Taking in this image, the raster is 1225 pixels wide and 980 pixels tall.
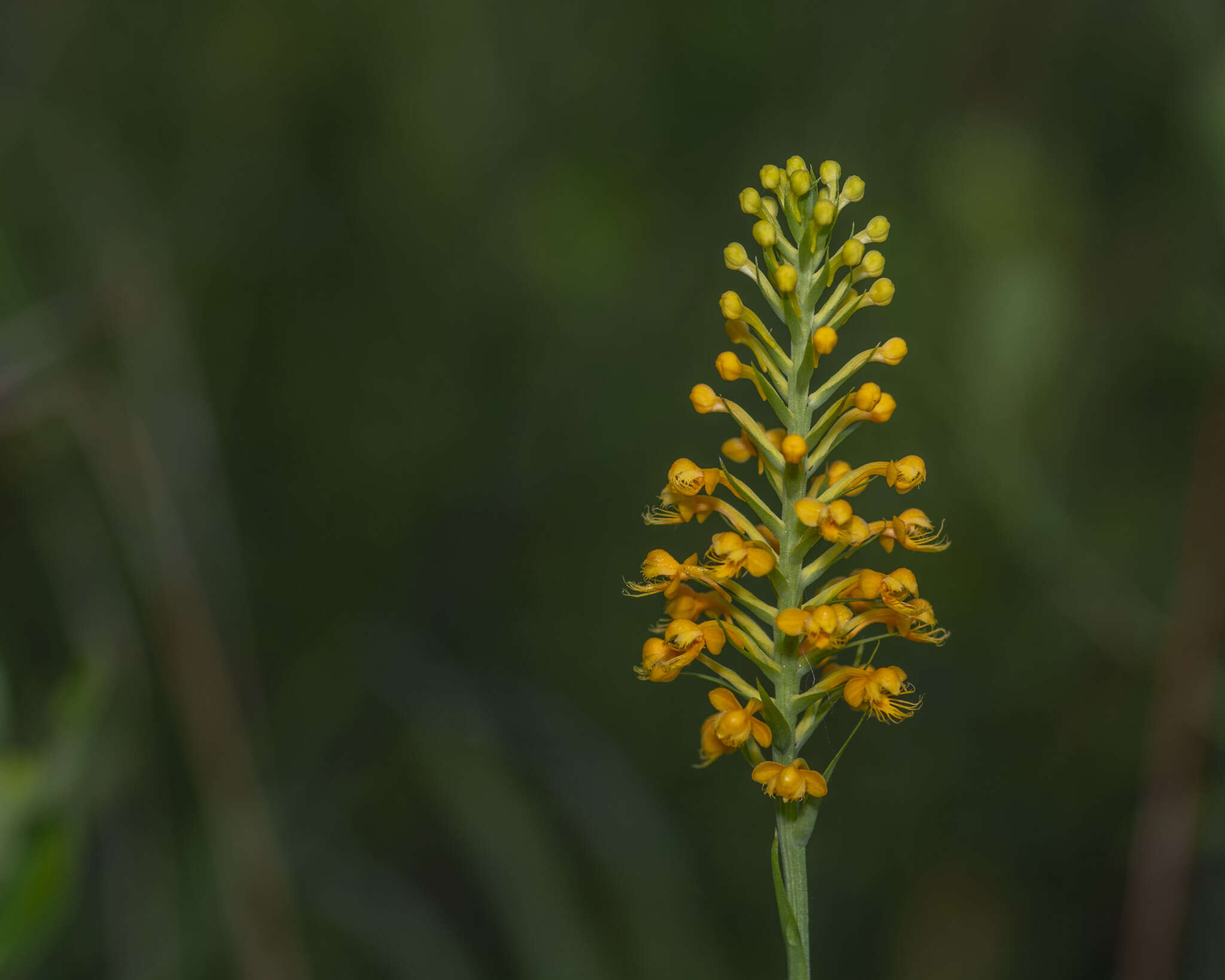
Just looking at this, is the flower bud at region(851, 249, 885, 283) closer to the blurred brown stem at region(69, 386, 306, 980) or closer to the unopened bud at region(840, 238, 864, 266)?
the unopened bud at region(840, 238, 864, 266)

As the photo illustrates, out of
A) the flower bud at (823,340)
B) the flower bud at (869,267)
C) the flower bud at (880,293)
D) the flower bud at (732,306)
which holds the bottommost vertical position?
the flower bud at (823,340)

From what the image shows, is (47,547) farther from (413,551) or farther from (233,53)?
(233,53)

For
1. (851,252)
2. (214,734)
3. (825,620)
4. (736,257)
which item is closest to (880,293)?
(851,252)

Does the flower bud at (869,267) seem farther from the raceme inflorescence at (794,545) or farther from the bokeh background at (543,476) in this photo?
the bokeh background at (543,476)

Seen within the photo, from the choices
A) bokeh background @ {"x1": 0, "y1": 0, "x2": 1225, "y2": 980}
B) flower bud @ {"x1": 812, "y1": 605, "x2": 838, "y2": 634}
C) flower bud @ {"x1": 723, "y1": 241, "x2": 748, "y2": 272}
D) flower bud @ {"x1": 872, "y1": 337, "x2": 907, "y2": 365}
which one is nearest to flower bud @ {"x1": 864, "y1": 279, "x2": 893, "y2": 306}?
flower bud @ {"x1": 872, "y1": 337, "x2": 907, "y2": 365}

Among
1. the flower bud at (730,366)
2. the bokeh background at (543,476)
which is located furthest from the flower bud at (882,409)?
the bokeh background at (543,476)

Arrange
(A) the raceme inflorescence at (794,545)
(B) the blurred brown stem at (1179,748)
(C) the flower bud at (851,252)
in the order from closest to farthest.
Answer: (A) the raceme inflorescence at (794,545) < (C) the flower bud at (851,252) < (B) the blurred brown stem at (1179,748)

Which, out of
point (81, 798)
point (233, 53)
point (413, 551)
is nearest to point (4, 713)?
point (81, 798)
